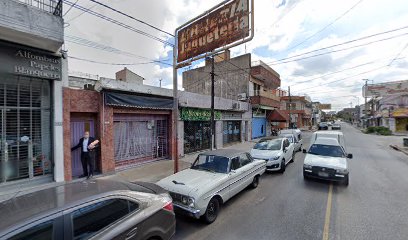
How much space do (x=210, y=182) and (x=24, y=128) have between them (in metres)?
6.34

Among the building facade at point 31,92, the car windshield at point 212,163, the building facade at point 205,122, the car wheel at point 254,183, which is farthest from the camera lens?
the building facade at point 205,122

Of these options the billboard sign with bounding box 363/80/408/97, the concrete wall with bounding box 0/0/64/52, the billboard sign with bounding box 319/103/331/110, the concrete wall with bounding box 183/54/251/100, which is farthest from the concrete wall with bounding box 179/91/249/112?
the billboard sign with bounding box 319/103/331/110

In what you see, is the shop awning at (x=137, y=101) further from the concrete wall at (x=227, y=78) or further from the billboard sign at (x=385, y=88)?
the billboard sign at (x=385, y=88)

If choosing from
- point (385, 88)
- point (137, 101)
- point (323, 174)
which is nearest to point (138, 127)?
point (137, 101)

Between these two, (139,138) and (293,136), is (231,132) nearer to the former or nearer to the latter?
(293,136)

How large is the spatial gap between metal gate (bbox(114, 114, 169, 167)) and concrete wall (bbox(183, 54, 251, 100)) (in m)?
11.9

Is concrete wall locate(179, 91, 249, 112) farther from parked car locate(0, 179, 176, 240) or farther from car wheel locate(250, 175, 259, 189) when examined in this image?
parked car locate(0, 179, 176, 240)

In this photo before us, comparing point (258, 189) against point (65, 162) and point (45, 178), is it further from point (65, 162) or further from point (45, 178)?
point (45, 178)

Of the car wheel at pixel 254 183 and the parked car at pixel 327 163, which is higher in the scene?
the parked car at pixel 327 163

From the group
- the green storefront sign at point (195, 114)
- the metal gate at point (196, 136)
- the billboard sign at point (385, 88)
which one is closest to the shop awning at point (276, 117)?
the green storefront sign at point (195, 114)

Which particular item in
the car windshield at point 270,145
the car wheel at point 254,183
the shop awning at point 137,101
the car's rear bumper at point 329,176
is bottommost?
the car wheel at point 254,183

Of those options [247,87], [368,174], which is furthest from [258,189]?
[247,87]

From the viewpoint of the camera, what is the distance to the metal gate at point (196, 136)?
12.5 metres

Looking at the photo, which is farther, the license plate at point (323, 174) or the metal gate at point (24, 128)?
the license plate at point (323, 174)
